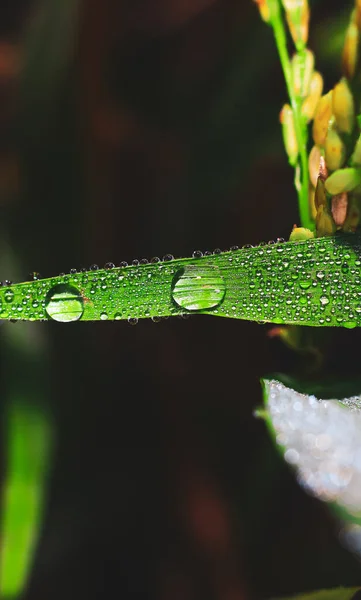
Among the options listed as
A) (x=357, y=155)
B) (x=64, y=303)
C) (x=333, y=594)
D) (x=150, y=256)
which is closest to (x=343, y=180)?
(x=357, y=155)

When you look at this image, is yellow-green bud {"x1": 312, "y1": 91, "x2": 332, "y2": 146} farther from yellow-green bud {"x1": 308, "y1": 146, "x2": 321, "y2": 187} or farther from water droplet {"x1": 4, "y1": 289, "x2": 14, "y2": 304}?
water droplet {"x1": 4, "y1": 289, "x2": 14, "y2": 304}

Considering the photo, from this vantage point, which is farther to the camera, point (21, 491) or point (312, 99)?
point (21, 491)

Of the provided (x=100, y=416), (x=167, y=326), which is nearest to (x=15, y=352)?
(x=100, y=416)

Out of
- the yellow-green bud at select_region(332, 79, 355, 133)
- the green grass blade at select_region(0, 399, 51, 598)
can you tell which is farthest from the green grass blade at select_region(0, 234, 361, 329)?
the green grass blade at select_region(0, 399, 51, 598)

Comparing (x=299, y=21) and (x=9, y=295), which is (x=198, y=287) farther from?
(x=299, y=21)

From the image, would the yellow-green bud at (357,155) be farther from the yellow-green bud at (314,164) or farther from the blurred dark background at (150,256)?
the blurred dark background at (150,256)

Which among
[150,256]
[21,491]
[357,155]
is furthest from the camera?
[150,256]

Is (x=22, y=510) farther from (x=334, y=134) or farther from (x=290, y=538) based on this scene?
(x=334, y=134)

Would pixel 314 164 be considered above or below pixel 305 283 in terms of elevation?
above
